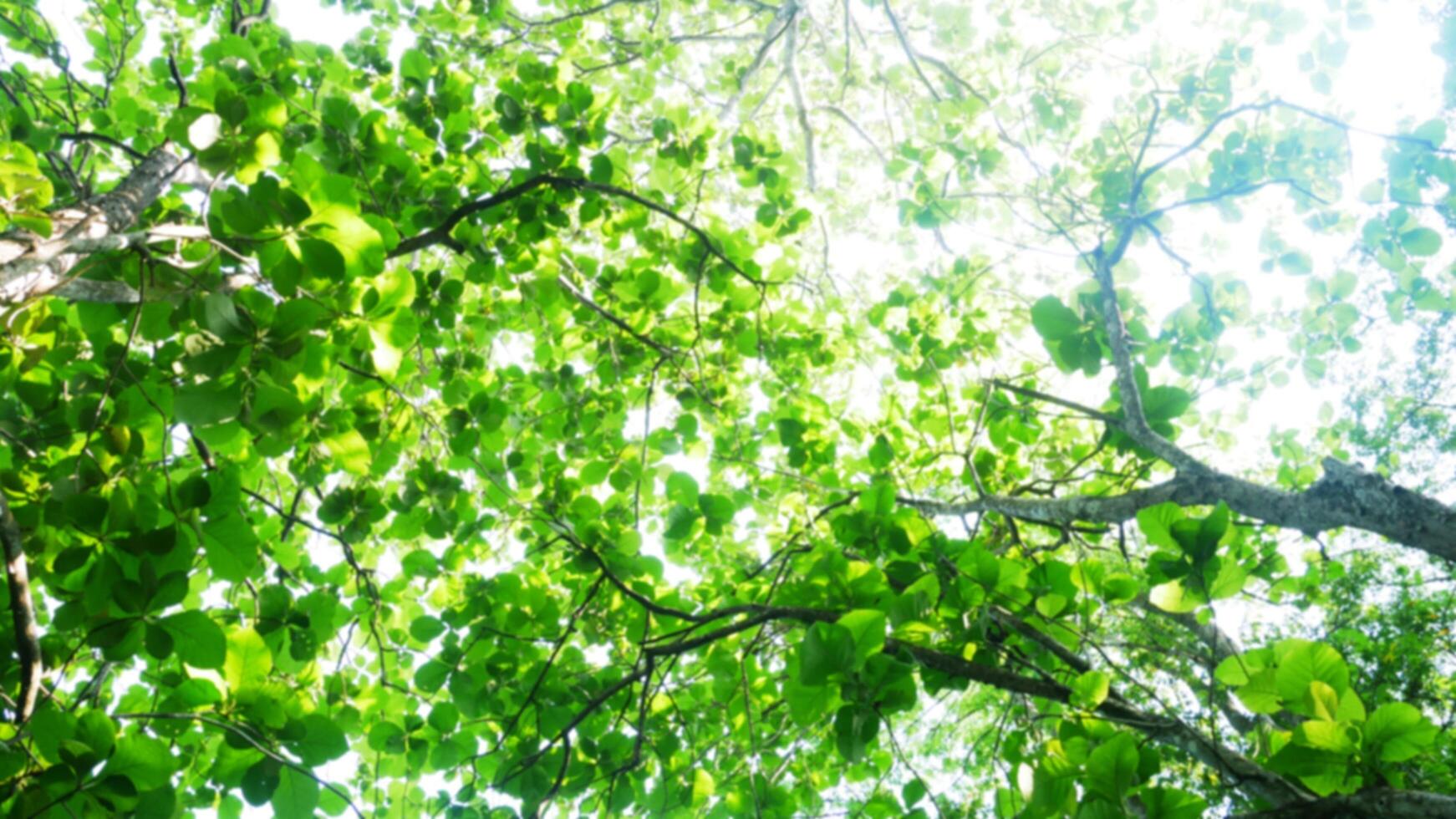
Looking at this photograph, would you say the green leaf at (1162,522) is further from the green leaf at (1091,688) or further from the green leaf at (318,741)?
Result: the green leaf at (318,741)

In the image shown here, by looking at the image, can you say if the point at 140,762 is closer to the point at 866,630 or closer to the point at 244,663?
the point at 244,663

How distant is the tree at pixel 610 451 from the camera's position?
1357 millimetres

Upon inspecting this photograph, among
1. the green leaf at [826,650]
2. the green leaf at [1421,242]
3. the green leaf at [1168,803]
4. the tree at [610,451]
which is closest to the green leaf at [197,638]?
the tree at [610,451]

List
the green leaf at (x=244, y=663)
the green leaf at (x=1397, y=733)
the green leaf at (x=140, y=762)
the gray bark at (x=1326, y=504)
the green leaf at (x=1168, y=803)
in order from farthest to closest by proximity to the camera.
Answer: the gray bark at (x=1326, y=504) < the green leaf at (x=244, y=663) < the green leaf at (x=140, y=762) < the green leaf at (x=1168, y=803) < the green leaf at (x=1397, y=733)

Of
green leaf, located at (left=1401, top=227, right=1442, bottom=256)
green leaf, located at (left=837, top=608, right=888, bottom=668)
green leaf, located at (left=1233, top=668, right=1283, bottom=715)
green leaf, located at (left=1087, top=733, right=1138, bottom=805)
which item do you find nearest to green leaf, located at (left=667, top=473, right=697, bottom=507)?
green leaf, located at (left=837, top=608, right=888, bottom=668)

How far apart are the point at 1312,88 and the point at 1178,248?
0.81 meters

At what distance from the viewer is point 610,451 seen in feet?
11.1

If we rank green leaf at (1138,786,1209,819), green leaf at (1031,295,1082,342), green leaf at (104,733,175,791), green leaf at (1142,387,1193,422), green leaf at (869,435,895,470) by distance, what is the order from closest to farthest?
green leaf at (1138,786,1209,819) < green leaf at (104,733,175,791) < green leaf at (1142,387,1193,422) < green leaf at (1031,295,1082,342) < green leaf at (869,435,895,470)

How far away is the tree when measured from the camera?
4.45 ft

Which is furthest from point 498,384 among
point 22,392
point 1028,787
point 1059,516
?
point 1028,787

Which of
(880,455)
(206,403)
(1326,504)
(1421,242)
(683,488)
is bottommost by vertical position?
(206,403)

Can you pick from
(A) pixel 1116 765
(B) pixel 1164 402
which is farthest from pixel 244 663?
(B) pixel 1164 402

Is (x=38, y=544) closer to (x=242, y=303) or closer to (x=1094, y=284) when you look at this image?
(x=242, y=303)

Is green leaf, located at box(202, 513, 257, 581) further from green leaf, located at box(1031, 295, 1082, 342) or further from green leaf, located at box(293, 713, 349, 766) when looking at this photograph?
green leaf, located at box(1031, 295, 1082, 342)
